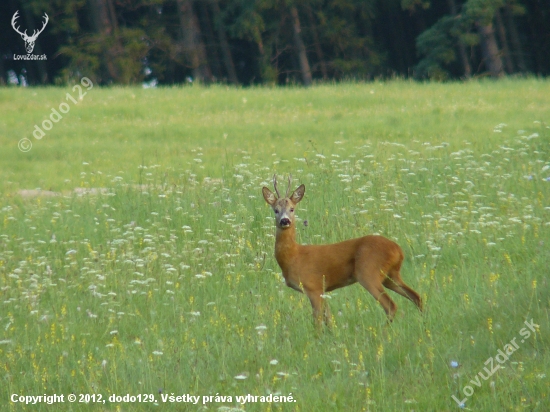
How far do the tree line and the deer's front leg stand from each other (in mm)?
23727

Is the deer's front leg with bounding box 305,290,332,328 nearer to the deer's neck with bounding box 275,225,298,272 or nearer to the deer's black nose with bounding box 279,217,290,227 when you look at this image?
the deer's neck with bounding box 275,225,298,272

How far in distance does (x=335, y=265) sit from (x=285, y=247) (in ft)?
1.51

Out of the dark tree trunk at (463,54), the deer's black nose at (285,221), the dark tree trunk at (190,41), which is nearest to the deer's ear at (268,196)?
the deer's black nose at (285,221)

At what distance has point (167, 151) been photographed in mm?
14961

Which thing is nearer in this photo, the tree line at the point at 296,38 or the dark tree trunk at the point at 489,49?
the dark tree trunk at the point at 489,49

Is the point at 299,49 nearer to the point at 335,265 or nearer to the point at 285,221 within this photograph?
the point at 285,221

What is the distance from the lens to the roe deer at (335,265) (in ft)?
20.4

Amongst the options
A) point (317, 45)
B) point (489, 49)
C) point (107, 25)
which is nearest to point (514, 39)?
point (489, 49)

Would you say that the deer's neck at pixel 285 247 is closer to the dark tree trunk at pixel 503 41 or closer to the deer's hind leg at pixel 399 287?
the deer's hind leg at pixel 399 287

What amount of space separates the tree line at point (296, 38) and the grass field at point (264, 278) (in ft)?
54.8

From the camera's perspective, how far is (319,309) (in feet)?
20.4

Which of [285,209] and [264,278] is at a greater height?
[285,209]

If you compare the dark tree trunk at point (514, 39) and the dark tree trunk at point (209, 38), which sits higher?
the dark tree trunk at point (209, 38)

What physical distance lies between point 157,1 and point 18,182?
2198 centimetres
